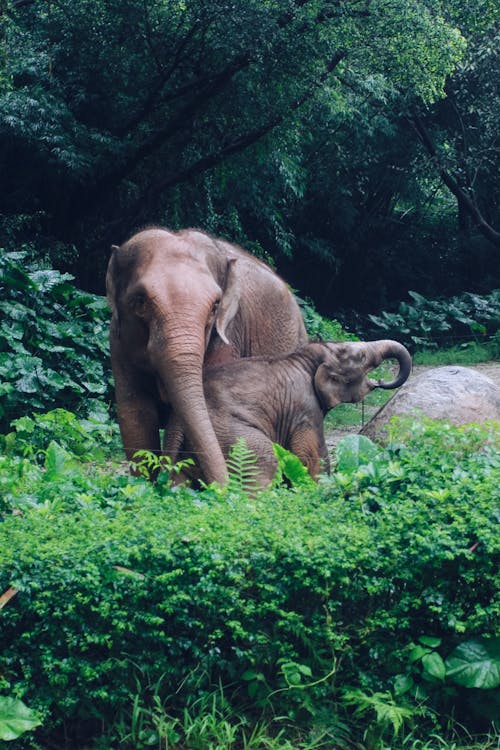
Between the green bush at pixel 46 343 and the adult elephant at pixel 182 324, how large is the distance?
13.1 ft

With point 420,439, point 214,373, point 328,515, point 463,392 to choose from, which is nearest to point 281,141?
point 463,392

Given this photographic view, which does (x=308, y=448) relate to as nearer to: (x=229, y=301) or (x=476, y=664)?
A: (x=229, y=301)

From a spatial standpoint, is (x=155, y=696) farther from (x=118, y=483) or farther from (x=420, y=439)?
(x=420, y=439)

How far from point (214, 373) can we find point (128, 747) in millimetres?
3284

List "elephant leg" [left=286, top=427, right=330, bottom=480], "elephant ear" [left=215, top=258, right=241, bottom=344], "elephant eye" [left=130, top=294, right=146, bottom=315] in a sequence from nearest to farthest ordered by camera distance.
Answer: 1. "elephant eye" [left=130, top=294, right=146, bottom=315]
2. "elephant ear" [left=215, top=258, right=241, bottom=344]
3. "elephant leg" [left=286, top=427, right=330, bottom=480]

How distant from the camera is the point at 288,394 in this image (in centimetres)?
720

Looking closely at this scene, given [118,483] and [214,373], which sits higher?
[214,373]

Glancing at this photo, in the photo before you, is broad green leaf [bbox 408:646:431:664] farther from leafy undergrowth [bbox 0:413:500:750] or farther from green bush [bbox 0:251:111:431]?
green bush [bbox 0:251:111:431]

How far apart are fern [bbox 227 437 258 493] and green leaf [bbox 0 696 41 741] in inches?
70.3

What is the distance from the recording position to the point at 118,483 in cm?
573

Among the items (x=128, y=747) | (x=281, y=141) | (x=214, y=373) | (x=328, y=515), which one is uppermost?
(x=281, y=141)

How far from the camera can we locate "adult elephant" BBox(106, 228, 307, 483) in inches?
250

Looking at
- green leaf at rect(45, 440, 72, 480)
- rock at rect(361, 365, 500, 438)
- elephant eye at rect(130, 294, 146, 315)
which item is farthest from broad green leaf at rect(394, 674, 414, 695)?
rock at rect(361, 365, 500, 438)

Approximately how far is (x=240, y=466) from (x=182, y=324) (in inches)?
41.8
